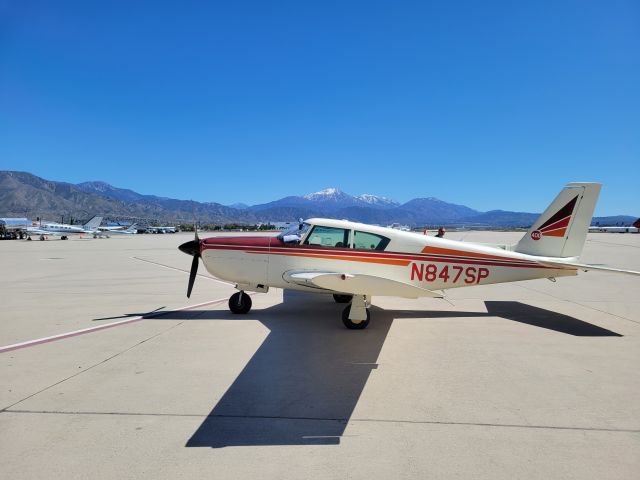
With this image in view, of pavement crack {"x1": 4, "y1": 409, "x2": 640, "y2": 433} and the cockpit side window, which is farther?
the cockpit side window

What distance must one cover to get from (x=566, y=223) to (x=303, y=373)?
6.83m

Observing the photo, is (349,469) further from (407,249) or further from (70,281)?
(70,281)

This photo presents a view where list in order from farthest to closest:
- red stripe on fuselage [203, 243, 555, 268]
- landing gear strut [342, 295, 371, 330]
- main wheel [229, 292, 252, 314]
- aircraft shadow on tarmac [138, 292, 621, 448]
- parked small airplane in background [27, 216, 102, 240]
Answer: parked small airplane in background [27, 216, 102, 240] < main wheel [229, 292, 252, 314] < red stripe on fuselage [203, 243, 555, 268] < landing gear strut [342, 295, 371, 330] < aircraft shadow on tarmac [138, 292, 621, 448]

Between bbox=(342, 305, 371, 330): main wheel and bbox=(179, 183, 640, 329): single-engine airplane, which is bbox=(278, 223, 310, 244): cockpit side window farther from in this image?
bbox=(342, 305, 371, 330): main wheel

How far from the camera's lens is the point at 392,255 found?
8.05m

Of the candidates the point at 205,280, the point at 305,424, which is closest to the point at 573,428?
the point at 305,424

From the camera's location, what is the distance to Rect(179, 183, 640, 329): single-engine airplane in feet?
26.2

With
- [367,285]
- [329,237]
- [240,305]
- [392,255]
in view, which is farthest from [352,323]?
[240,305]

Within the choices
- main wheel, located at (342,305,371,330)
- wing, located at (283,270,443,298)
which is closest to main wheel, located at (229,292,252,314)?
main wheel, located at (342,305,371,330)

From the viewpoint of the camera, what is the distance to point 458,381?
5027 mm

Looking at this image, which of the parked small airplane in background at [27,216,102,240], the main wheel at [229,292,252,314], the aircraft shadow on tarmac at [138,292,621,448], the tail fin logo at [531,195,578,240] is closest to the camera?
the aircraft shadow on tarmac at [138,292,621,448]

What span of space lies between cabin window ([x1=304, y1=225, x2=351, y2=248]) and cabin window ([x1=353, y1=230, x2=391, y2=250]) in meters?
0.19

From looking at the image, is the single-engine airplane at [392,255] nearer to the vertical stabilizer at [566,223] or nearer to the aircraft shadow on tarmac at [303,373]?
the vertical stabilizer at [566,223]

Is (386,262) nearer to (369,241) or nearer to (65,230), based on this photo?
(369,241)
